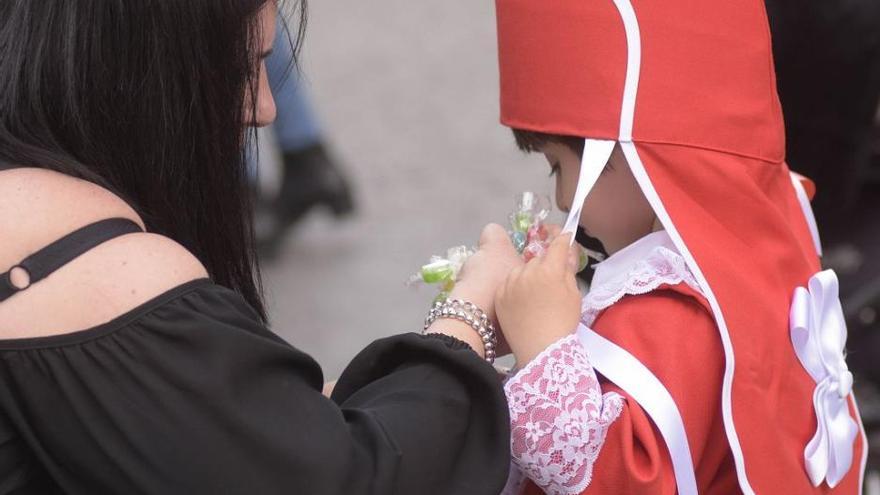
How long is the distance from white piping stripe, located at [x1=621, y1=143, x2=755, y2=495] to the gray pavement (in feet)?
7.40

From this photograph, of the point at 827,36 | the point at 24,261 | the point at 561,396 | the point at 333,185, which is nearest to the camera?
the point at 24,261

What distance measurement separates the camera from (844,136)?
2.49m

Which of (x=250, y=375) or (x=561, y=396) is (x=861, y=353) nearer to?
(x=561, y=396)

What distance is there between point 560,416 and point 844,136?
1086mm

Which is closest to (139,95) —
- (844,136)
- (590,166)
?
(590,166)

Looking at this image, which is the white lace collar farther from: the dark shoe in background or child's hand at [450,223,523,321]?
the dark shoe in background

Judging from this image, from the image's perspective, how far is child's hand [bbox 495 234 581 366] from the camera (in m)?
1.73

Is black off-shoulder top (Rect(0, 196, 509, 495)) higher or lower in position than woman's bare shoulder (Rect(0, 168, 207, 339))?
lower

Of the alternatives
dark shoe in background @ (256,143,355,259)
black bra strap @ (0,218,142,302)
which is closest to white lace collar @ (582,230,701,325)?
black bra strap @ (0,218,142,302)

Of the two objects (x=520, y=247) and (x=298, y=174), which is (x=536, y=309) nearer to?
(x=520, y=247)

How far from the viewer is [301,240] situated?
4.64 meters

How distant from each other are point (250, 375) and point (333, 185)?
3.19 m

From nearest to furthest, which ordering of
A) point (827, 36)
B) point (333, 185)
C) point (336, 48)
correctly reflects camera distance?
point (827, 36) → point (333, 185) → point (336, 48)

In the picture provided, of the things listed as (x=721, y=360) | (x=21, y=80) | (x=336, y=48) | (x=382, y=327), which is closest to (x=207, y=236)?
(x=21, y=80)
